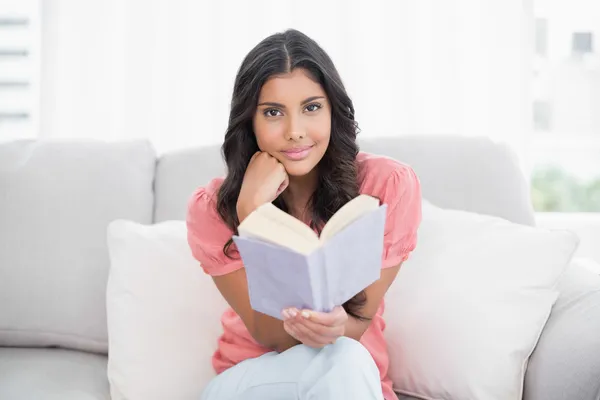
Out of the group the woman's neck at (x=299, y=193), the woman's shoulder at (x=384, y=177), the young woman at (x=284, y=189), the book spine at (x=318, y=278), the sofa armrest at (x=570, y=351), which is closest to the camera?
the book spine at (x=318, y=278)

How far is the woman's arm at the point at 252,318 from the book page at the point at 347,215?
1.39 feet

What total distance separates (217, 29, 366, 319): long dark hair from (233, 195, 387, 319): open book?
32cm

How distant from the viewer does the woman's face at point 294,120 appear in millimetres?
1531

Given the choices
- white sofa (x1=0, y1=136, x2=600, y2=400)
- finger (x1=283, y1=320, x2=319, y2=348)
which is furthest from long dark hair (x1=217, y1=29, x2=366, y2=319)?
white sofa (x1=0, y1=136, x2=600, y2=400)

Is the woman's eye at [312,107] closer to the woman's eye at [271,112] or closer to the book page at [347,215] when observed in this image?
the woman's eye at [271,112]

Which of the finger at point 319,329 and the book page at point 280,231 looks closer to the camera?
the book page at point 280,231

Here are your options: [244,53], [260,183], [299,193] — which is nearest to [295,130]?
[260,183]

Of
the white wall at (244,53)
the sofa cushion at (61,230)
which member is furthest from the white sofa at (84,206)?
the white wall at (244,53)

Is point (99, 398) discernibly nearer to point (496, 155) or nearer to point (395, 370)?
point (395, 370)

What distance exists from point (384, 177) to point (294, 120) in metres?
0.25

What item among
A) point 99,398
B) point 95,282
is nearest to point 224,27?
point 95,282

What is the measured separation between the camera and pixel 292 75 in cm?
154

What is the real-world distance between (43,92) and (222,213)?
58.1 inches

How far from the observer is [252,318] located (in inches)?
61.7
